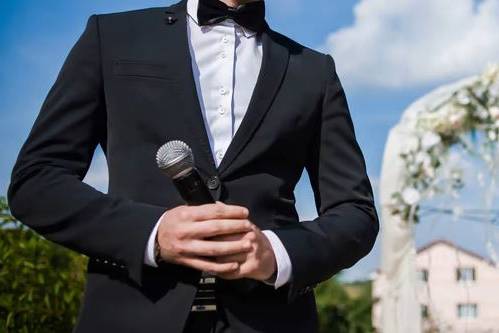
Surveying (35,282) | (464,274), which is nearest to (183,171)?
(35,282)

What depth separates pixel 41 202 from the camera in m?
1.55

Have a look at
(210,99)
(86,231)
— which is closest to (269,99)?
(210,99)

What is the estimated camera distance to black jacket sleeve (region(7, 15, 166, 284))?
5.01 ft

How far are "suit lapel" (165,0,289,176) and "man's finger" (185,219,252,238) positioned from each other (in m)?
0.21

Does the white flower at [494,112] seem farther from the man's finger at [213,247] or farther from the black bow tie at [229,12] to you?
the man's finger at [213,247]

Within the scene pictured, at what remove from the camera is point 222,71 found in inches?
67.9

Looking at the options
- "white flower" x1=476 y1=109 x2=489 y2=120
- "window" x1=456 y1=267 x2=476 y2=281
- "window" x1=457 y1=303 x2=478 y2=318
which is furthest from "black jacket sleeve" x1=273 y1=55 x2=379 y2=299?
"white flower" x1=476 y1=109 x2=489 y2=120

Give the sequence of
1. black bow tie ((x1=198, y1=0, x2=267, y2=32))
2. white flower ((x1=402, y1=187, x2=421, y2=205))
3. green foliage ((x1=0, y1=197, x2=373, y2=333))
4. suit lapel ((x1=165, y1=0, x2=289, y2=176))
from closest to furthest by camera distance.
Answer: suit lapel ((x1=165, y1=0, x2=289, y2=176)) → black bow tie ((x1=198, y1=0, x2=267, y2=32)) → green foliage ((x1=0, y1=197, x2=373, y2=333)) → white flower ((x1=402, y1=187, x2=421, y2=205))

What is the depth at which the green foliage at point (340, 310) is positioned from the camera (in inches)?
233

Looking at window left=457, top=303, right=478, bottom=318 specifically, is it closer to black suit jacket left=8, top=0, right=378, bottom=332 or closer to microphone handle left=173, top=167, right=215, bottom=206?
black suit jacket left=8, top=0, right=378, bottom=332

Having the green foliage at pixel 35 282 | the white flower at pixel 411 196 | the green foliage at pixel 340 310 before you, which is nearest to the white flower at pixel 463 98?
the white flower at pixel 411 196

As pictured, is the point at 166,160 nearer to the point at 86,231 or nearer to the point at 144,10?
the point at 86,231

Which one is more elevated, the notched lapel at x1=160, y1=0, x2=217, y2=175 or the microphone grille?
the notched lapel at x1=160, y1=0, x2=217, y2=175

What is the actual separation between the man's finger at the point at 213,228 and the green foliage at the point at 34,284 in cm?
251
